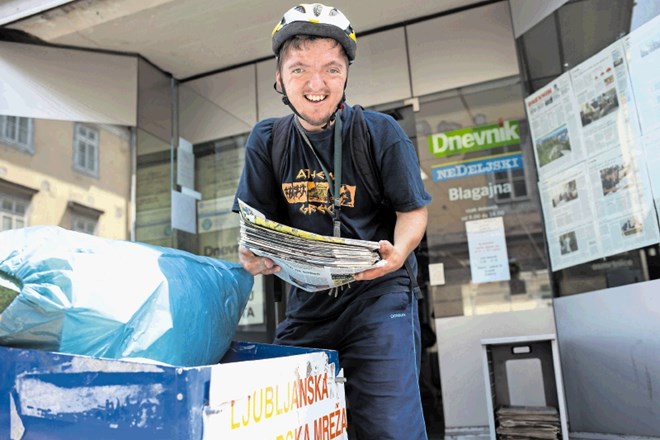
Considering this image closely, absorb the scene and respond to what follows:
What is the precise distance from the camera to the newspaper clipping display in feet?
10.9

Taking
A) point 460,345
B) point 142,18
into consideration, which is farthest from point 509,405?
point 142,18

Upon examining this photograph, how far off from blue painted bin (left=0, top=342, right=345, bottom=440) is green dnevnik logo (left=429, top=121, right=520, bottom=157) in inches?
151

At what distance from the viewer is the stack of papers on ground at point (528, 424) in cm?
342

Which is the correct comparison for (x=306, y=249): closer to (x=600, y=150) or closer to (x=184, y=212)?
(x=600, y=150)

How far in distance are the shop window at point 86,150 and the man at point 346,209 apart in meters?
3.41

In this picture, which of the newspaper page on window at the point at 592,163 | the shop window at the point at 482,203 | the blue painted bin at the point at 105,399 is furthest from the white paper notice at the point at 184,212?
the blue painted bin at the point at 105,399

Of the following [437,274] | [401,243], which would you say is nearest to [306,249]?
[401,243]

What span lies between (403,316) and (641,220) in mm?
2453

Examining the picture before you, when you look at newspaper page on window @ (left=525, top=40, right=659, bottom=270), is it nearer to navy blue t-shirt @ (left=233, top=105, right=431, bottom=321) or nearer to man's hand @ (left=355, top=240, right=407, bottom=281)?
navy blue t-shirt @ (left=233, top=105, right=431, bottom=321)

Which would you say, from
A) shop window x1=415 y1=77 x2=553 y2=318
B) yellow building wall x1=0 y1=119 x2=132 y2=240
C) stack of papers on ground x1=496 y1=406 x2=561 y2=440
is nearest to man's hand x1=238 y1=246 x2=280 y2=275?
stack of papers on ground x1=496 y1=406 x2=561 y2=440

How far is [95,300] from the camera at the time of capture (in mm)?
1053

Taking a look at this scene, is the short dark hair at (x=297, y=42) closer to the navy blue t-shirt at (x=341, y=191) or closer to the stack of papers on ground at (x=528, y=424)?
the navy blue t-shirt at (x=341, y=191)

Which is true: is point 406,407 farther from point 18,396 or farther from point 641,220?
point 641,220

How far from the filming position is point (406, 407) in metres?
1.51
